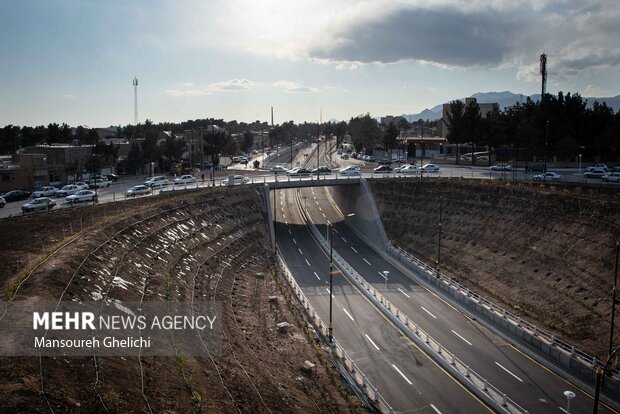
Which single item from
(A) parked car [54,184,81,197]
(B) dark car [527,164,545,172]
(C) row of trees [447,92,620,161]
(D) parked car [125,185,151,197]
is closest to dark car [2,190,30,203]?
(A) parked car [54,184,81,197]

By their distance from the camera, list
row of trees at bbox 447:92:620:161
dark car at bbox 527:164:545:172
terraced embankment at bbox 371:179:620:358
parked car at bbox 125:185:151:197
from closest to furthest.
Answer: terraced embankment at bbox 371:179:620:358
parked car at bbox 125:185:151:197
row of trees at bbox 447:92:620:161
dark car at bbox 527:164:545:172

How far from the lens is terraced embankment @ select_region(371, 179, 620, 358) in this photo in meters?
34.6

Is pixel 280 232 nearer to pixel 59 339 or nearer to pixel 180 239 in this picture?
pixel 180 239

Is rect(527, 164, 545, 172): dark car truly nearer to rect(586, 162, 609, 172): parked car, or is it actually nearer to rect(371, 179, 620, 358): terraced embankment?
rect(586, 162, 609, 172): parked car

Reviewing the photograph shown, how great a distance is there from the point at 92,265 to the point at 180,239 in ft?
44.1

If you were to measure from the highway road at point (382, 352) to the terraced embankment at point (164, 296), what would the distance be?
9.62ft

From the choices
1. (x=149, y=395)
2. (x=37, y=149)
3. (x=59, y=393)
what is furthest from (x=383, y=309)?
(x=37, y=149)

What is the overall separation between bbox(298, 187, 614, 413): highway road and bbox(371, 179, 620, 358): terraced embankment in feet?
12.8

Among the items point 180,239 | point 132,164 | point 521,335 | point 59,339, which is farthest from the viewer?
point 132,164

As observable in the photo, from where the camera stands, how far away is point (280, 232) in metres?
61.2

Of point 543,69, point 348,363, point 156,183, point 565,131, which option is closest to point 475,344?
point 348,363

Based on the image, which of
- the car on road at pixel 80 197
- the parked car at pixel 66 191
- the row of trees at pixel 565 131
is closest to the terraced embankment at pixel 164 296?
the car on road at pixel 80 197

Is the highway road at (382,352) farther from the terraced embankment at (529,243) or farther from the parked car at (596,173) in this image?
the parked car at (596,173)

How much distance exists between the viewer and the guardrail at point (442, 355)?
25.7 meters
